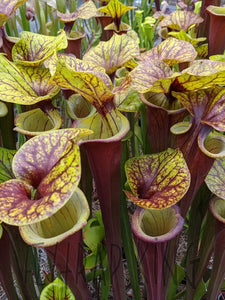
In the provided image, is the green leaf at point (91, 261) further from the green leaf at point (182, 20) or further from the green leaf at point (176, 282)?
the green leaf at point (182, 20)

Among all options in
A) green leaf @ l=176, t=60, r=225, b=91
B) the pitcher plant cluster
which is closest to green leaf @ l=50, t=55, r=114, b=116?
the pitcher plant cluster

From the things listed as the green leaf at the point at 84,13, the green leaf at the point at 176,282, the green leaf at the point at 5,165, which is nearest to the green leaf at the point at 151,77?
the green leaf at the point at 5,165

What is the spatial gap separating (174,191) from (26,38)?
1.39 ft

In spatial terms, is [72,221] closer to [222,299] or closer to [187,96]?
[187,96]

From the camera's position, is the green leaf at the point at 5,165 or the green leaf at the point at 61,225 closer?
the green leaf at the point at 61,225

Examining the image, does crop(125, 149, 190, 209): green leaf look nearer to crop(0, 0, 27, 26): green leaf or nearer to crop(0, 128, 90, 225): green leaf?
crop(0, 128, 90, 225): green leaf

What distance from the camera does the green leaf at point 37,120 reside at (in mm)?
555

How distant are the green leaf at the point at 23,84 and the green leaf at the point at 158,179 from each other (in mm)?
195

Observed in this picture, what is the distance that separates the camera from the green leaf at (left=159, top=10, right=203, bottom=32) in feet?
2.92

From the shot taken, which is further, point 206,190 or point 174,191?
point 206,190

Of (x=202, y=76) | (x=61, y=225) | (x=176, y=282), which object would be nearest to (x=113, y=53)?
(x=202, y=76)

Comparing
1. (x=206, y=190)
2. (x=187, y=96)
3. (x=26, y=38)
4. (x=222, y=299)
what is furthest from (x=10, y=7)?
(x=222, y=299)

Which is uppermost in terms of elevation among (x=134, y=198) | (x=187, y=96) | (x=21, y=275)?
(x=187, y=96)

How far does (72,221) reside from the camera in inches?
18.7
